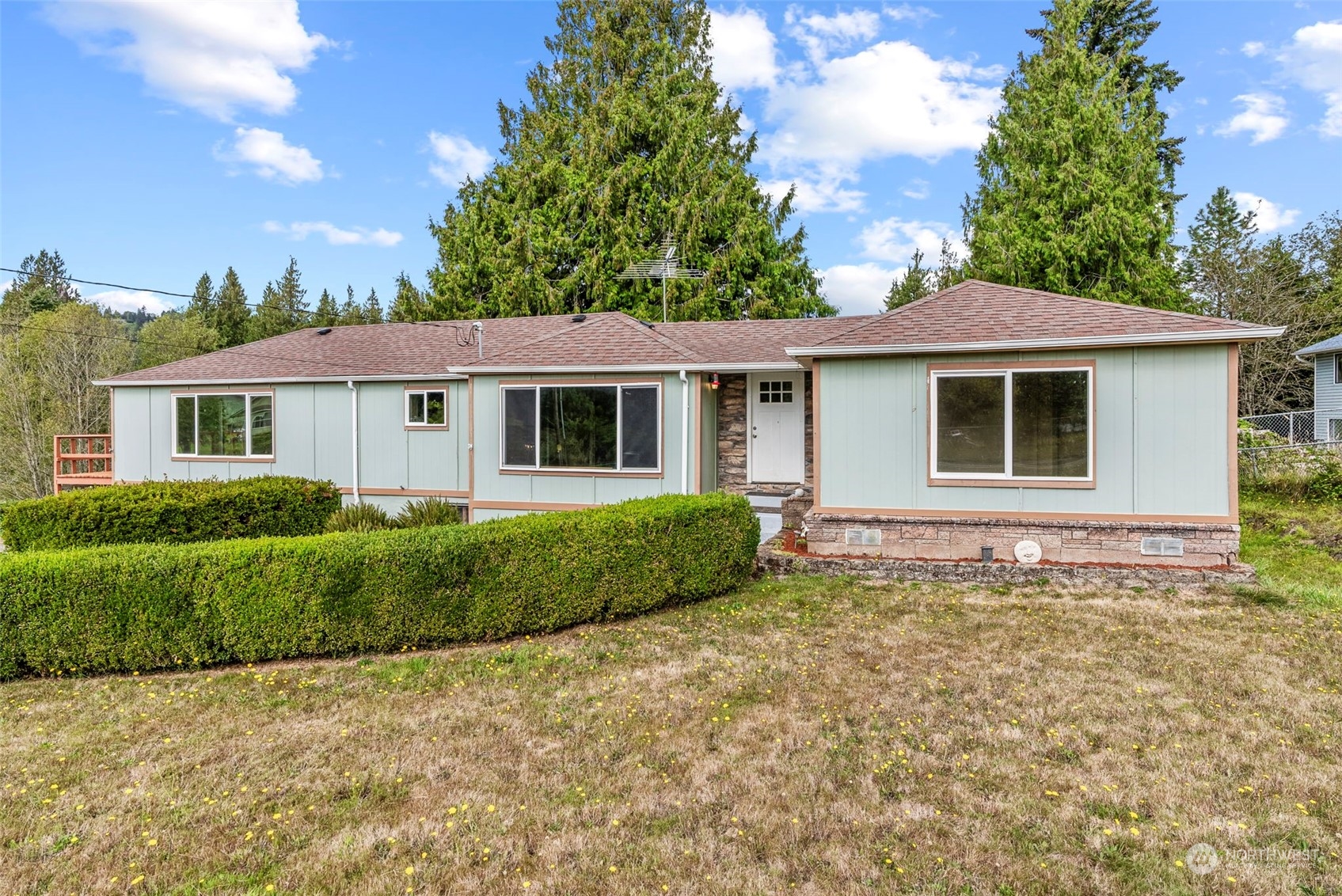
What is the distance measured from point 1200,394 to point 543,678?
6.97m

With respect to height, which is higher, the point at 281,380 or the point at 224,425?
the point at 281,380

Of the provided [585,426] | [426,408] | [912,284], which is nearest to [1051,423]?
[585,426]

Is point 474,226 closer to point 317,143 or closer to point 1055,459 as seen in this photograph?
point 317,143

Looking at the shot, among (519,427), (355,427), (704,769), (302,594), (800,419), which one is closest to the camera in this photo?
(704,769)

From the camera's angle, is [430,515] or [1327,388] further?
[1327,388]

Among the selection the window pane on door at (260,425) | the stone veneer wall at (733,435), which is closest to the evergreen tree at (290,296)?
the window pane on door at (260,425)

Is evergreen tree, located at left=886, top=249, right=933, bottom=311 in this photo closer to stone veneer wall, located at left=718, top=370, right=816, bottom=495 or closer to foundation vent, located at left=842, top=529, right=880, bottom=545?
stone veneer wall, located at left=718, top=370, right=816, bottom=495

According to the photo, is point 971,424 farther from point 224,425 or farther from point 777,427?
point 224,425

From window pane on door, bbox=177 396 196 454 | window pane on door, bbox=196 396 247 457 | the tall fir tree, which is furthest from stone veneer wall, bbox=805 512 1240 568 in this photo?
the tall fir tree

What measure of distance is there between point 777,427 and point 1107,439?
14.7ft

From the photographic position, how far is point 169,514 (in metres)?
8.13

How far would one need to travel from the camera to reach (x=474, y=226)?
21.2 metres

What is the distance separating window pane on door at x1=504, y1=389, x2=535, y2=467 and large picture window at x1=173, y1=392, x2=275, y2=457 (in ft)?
17.5

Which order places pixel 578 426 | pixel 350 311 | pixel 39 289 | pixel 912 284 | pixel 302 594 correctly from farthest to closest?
pixel 350 311 < pixel 39 289 < pixel 912 284 < pixel 578 426 < pixel 302 594
